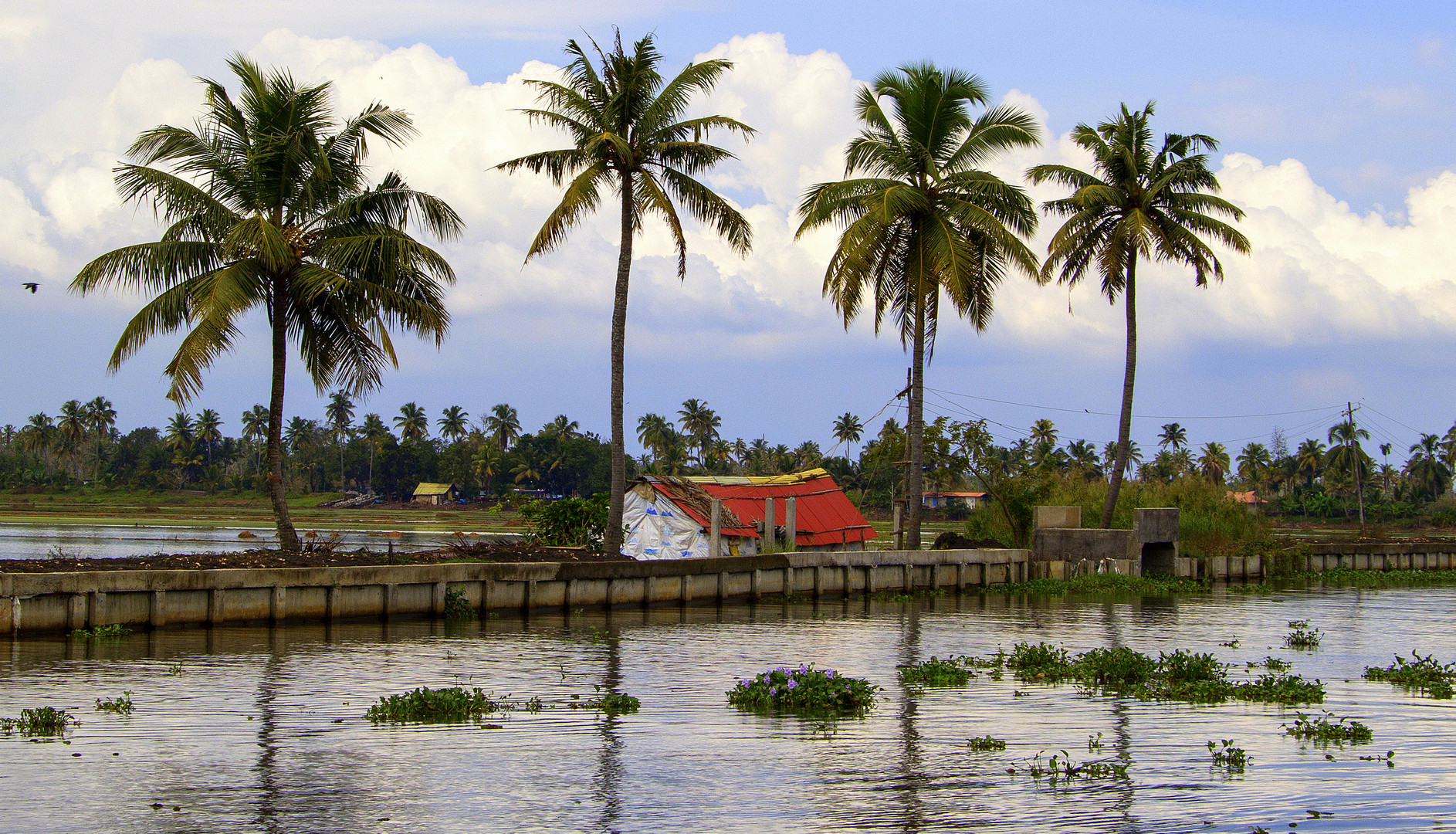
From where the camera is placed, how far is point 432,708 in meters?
12.7

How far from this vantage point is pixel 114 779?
9.73m

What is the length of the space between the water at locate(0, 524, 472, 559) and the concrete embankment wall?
56.6 feet

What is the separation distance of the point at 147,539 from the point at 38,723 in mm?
53651

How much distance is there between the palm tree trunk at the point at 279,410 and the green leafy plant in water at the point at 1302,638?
57.5ft

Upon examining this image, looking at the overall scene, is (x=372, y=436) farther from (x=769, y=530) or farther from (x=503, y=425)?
(x=769, y=530)

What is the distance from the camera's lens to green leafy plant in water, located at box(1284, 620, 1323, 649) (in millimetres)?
20859

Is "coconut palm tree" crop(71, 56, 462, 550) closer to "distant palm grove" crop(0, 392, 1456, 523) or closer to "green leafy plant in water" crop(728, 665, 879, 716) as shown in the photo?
"green leafy plant in water" crop(728, 665, 879, 716)

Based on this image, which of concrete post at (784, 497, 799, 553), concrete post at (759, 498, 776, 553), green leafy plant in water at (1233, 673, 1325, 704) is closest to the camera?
green leafy plant in water at (1233, 673, 1325, 704)

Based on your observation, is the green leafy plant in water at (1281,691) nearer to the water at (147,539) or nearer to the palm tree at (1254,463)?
the water at (147,539)

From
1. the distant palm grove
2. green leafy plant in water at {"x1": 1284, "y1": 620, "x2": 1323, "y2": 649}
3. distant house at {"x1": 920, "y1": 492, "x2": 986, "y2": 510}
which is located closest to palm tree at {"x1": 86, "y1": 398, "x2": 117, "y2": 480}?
the distant palm grove

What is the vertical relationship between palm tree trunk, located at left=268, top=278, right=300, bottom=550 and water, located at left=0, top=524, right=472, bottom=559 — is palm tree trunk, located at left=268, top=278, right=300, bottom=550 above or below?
above

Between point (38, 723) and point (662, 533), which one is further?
point (662, 533)

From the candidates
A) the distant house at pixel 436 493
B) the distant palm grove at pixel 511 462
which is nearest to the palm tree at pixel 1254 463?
the distant palm grove at pixel 511 462

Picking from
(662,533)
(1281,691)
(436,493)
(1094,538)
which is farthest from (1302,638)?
(436,493)
